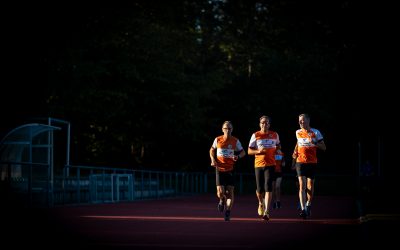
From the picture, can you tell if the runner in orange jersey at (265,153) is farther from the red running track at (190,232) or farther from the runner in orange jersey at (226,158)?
the red running track at (190,232)

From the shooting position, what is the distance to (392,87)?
31.9 meters

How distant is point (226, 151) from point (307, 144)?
5.92ft

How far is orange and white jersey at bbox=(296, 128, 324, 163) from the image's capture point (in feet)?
62.9

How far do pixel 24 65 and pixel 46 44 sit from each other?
6.54 ft

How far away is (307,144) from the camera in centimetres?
1927

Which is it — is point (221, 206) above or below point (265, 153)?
below

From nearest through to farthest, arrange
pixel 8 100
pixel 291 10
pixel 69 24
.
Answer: pixel 8 100
pixel 69 24
pixel 291 10

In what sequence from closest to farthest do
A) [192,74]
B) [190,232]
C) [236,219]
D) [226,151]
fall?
[190,232], [226,151], [236,219], [192,74]

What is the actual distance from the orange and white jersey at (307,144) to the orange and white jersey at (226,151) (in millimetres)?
1436

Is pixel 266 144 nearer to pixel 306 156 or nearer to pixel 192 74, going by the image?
pixel 306 156

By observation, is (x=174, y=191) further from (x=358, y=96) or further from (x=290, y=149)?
(x=290, y=149)

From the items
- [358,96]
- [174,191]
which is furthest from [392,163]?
[174,191]

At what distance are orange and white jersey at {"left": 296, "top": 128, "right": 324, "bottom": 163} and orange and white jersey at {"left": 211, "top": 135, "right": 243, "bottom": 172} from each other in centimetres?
144

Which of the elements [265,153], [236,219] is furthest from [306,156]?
[236,219]
